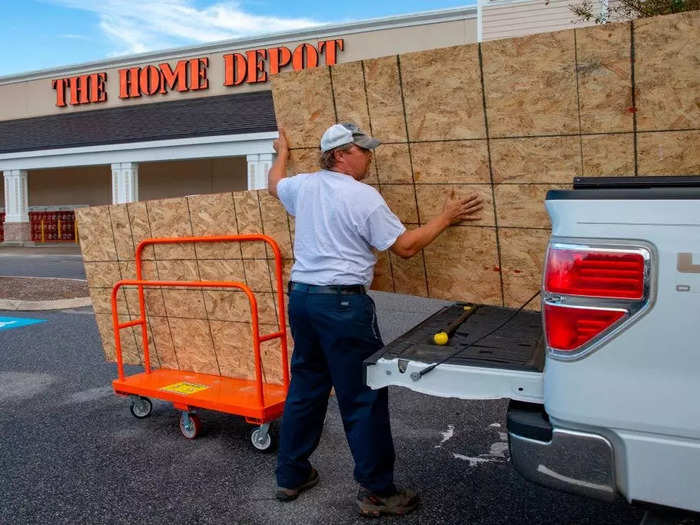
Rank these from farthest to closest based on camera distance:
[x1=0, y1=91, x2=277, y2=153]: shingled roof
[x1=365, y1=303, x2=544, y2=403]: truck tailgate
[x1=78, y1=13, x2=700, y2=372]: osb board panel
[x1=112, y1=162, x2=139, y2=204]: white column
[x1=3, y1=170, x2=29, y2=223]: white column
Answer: [x1=3, y1=170, x2=29, y2=223]: white column, [x1=112, y1=162, x2=139, y2=204]: white column, [x1=0, y1=91, x2=277, y2=153]: shingled roof, [x1=78, y1=13, x2=700, y2=372]: osb board panel, [x1=365, y1=303, x2=544, y2=403]: truck tailgate

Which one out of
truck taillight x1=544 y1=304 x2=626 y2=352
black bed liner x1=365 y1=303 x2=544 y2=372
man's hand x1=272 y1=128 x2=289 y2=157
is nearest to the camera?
truck taillight x1=544 y1=304 x2=626 y2=352

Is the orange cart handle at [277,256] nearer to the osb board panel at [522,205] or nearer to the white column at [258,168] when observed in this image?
the osb board panel at [522,205]

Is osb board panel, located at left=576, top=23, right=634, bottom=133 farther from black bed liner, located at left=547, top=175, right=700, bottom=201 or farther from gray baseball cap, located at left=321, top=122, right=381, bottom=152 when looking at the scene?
gray baseball cap, located at left=321, top=122, right=381, bottom=152

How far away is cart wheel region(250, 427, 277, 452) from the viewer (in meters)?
4.40

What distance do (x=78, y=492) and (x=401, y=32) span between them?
21.6 m

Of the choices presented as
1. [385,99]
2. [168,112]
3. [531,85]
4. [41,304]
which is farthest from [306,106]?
[168,112]

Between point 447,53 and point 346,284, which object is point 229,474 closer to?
point 346,284

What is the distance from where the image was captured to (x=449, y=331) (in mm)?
3436

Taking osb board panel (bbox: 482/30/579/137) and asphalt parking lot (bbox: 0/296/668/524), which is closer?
osb board panel (bbox: 482/30/579/137)

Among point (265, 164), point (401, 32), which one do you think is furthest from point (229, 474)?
point (401, 32)

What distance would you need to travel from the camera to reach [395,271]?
13.2ft

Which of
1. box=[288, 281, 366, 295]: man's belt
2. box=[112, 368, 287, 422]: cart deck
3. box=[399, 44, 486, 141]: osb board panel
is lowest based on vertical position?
box=[112, 368, 287, 422]: cart deck

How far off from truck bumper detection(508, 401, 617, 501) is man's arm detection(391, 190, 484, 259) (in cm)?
115

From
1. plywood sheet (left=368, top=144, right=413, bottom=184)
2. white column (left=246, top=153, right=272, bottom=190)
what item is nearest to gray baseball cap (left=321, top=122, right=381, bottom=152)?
plywood sheet (left=368, top=144, right=413, bottom=184)
